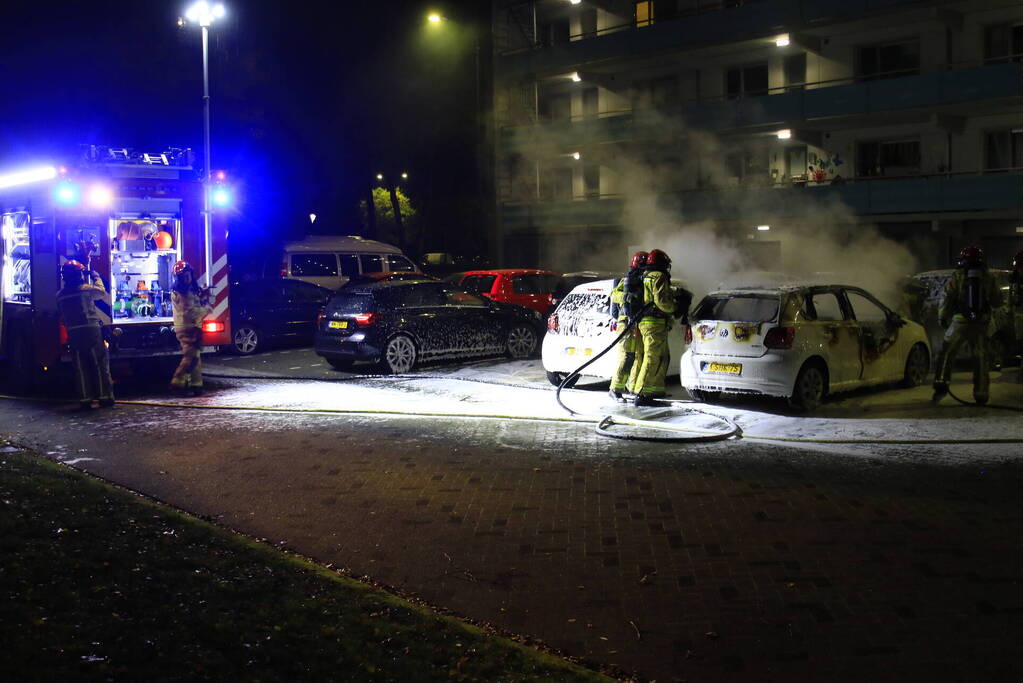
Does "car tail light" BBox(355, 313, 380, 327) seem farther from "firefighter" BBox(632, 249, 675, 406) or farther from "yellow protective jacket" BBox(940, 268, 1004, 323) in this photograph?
"yellow protective jacket" BBox(940, 268, 1004, 323)

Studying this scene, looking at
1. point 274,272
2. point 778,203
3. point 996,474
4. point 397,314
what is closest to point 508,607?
point 996,474

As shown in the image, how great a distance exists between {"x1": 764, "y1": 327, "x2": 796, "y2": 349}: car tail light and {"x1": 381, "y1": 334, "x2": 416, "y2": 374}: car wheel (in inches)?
249

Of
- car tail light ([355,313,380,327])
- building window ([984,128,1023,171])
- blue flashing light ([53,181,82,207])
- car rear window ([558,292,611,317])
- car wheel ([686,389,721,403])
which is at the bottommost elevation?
car wheel ([686,389,721,403])

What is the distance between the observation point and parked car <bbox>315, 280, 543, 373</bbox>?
15.5 metres

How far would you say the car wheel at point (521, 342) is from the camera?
1716 centimetres

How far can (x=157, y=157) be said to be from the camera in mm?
14047

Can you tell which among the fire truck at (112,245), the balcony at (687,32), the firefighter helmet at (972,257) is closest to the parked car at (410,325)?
the fire truck at (112,245)

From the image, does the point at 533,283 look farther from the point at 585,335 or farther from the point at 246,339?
the point at 585,335

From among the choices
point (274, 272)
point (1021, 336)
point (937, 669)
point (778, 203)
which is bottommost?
point (937, 669)

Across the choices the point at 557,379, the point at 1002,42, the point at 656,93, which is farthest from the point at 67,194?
the point at 656,93

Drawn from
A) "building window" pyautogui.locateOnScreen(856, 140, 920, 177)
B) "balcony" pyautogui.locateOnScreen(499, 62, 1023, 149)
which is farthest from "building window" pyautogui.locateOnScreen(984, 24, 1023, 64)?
"building window" pyautogui.locateOnScreen(856, 140, 920, 177)

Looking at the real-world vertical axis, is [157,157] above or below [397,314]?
above

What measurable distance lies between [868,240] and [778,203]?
117 inches

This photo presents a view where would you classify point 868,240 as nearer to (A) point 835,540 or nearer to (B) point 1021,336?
(B) point 1021,336
